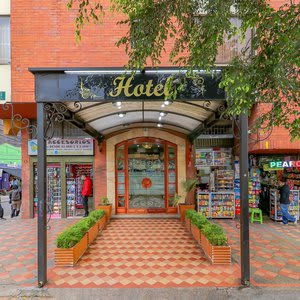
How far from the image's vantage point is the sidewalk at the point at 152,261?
5.14 meters

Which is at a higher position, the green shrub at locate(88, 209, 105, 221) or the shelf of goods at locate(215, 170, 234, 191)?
the shelf of goods at locate(215, 170, 234, 191)

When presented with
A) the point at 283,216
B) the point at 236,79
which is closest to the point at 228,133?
the point at 283,216

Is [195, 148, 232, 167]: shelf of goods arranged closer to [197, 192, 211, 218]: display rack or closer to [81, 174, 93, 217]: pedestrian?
[197, 192, 211, 218]: display rack

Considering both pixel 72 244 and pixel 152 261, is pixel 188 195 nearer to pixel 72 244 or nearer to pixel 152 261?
pixel 152 261

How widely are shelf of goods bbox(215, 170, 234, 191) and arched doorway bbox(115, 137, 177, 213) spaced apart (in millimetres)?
1836

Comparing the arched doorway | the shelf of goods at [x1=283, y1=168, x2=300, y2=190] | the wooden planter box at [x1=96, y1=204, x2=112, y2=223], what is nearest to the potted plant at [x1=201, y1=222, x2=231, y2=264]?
the wooden planter box at [x1=96, y1=204, x2=112, y2=223]

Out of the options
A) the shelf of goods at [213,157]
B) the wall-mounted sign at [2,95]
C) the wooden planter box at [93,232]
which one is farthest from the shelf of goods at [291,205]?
the wall-mounted sign at [2,95]

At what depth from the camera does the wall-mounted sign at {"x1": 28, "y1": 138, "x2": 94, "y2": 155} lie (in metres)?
11.2

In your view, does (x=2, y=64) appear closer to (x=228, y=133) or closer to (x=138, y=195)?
(x=138, y=195)

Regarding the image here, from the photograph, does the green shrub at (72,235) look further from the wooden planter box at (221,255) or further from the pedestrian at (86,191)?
the pedestrian at (86,191)

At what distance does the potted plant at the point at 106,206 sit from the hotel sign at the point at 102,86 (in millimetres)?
5974

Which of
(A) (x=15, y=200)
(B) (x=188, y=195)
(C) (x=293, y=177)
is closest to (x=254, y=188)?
(C) (x=293, y=177)

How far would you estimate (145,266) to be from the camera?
590cm

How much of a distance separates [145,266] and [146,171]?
6170 millimetres
